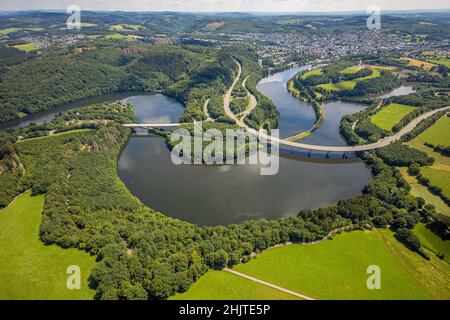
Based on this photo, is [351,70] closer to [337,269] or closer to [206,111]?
[206,111]

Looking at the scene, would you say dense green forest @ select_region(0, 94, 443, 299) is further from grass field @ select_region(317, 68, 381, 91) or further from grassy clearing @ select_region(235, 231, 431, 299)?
grass field @ select_region(317, 68, 381, 91)

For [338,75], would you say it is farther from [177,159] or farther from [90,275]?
[90,275]

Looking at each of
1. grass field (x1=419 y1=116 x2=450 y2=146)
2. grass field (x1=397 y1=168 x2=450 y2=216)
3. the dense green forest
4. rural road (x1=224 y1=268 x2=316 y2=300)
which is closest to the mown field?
rural road (x1=224 y1=268 x2=316 y2=300)

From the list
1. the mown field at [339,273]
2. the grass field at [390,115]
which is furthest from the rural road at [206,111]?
the mown field at [339,273]

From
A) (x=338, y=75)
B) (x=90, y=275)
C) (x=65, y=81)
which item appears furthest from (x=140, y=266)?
(x=338, y=75)

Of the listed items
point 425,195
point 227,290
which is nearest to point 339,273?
point 227,290
